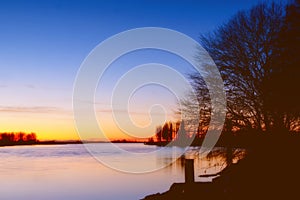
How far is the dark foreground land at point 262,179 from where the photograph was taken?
46.1ft

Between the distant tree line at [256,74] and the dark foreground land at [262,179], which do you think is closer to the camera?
the dark foreground land at [262,179]


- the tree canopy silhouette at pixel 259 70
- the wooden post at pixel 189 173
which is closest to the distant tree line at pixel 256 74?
the tree canopy silhouette at pixel 259 70

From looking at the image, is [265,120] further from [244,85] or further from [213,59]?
[213,59]

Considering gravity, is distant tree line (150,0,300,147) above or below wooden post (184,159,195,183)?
above

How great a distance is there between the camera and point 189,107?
23.6 metres

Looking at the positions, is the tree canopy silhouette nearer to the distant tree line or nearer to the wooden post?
the distant tree line

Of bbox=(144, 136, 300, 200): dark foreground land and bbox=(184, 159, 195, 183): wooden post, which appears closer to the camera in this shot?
bbox=(144, 136, 300, 200): dark foreground land

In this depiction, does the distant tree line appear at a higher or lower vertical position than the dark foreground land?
higher

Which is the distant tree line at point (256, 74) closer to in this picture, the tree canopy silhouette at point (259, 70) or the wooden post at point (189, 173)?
the tree canopy silhouette at point (259, 70)

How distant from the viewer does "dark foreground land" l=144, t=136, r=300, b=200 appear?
14047 millimetres

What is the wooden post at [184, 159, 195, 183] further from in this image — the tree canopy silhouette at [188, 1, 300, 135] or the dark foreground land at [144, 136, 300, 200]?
the tree canopy silhouette at [188, 1, 300, 135]

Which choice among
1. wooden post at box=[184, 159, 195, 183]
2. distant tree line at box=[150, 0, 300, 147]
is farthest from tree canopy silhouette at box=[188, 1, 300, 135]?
wooden post at box=[184, 159, 195, 183]

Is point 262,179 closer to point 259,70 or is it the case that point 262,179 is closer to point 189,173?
point 189,173

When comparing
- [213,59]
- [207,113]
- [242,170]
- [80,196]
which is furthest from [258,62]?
[80,196]
